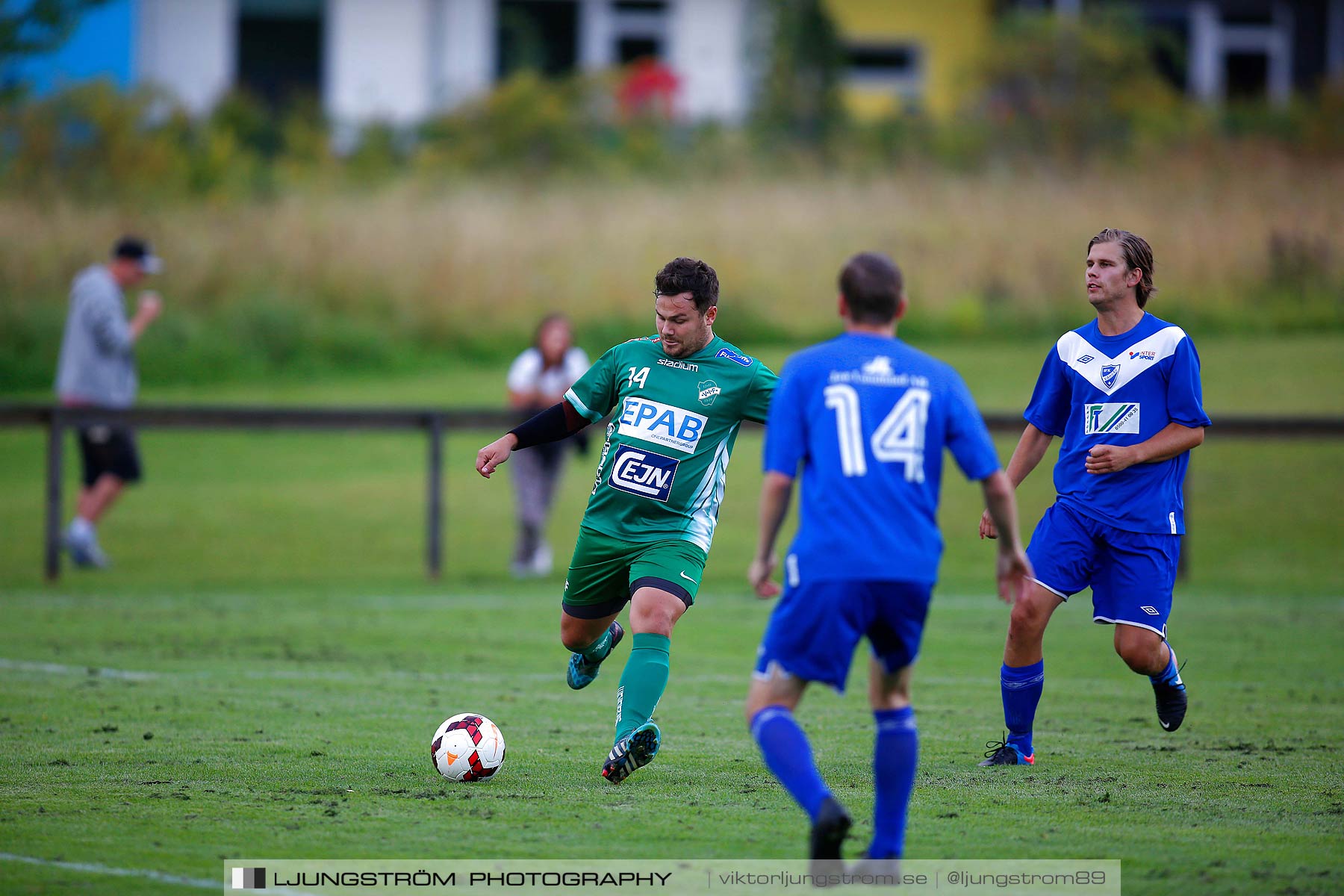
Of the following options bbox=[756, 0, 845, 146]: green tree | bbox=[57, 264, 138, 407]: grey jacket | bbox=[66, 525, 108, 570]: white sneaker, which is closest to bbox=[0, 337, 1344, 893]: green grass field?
bbox=[66, 525, 108, 570]: white sneaker

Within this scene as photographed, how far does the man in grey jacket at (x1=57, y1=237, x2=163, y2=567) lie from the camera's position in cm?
1320

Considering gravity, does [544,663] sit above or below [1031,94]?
below

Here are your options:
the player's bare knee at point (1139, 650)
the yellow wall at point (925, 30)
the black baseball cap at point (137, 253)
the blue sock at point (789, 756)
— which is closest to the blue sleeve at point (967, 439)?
the blue sock at point (789, 756)

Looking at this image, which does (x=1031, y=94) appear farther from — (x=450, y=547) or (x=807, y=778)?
(x=807, y=778)

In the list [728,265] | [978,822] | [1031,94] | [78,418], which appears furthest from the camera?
[1031,94]

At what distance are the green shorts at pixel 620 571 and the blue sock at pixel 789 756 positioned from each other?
61.7 inches

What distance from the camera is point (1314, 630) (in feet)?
36.3

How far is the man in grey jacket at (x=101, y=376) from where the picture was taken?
43.3 ft

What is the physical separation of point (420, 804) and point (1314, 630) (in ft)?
26.0

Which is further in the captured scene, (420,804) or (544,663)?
(544,663)

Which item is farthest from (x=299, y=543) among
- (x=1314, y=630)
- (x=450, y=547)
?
(x=1314, y=630)

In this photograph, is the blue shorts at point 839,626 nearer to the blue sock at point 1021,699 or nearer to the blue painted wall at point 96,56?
the blue sock at point 1021,699

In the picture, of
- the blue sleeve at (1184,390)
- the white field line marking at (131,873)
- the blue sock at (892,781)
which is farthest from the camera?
the blue sleeve at (1184,390)

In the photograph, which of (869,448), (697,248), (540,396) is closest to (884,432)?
(869,448)
